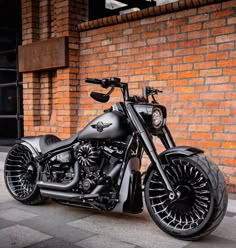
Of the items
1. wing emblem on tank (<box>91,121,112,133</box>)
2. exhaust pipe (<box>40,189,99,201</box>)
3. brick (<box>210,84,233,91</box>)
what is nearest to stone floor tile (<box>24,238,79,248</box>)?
exhaust pipe (<box>40,189,99,201</box>)

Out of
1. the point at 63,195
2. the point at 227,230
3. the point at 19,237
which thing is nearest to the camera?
the point at 19,237

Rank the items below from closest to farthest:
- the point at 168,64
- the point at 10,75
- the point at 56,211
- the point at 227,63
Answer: the point at 56,211, the point at 227,63, the point at 168,64, the point at 10,75

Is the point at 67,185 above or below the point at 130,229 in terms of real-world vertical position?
above

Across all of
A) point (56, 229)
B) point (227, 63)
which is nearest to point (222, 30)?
point (227, 63)

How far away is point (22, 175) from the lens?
4.16 m

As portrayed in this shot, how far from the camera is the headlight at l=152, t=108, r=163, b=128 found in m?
3.13

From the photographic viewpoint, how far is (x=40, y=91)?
21.5 ft

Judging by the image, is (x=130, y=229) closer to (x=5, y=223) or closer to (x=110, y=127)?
(x=110, y=127)

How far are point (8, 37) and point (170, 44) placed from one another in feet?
13.8

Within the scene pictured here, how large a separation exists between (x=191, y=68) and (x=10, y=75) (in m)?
4.43

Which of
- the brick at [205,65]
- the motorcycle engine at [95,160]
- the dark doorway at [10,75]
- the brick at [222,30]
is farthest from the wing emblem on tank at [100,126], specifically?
the dark doorway at [10,75]

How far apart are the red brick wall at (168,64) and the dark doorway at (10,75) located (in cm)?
117

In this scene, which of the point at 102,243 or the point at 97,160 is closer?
the point at 102,243

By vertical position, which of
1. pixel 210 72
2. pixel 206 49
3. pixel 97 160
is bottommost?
pixel 97 160
